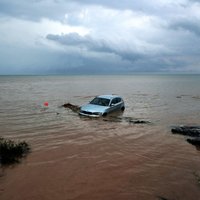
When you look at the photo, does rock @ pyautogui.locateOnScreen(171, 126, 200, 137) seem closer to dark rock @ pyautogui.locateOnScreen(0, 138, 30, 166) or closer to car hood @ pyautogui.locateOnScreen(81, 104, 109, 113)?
car hood @ pyautogui.locateOnScreen(81, 104, 109, 113)

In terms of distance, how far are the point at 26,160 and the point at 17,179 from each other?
5.59 feet

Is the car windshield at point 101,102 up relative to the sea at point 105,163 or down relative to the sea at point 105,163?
up

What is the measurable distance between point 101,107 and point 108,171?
1096 centimetres

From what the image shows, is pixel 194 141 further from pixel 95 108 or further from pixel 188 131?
pixel 95 108

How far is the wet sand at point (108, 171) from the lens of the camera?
6.94 meters

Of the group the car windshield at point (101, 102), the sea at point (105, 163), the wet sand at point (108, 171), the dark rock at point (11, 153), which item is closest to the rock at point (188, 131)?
the sea at point (105, 163)

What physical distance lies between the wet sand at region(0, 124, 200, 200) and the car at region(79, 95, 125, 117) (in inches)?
232

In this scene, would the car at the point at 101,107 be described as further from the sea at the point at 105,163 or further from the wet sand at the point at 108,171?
the wet sand at the point at 108,171

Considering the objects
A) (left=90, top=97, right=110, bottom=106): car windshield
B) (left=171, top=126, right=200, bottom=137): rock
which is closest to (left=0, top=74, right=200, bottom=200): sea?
(left=171, top=126, right=200, bottom=137): rock

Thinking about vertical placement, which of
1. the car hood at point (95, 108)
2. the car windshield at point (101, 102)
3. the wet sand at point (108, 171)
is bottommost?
the wet sand at point (108, 171)

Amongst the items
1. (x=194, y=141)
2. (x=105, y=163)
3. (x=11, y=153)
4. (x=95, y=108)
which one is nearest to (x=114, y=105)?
(x=95, y=108)

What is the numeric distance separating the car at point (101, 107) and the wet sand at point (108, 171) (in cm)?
589

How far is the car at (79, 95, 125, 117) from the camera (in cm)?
1863

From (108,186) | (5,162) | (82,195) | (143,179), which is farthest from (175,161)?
(5,162)
